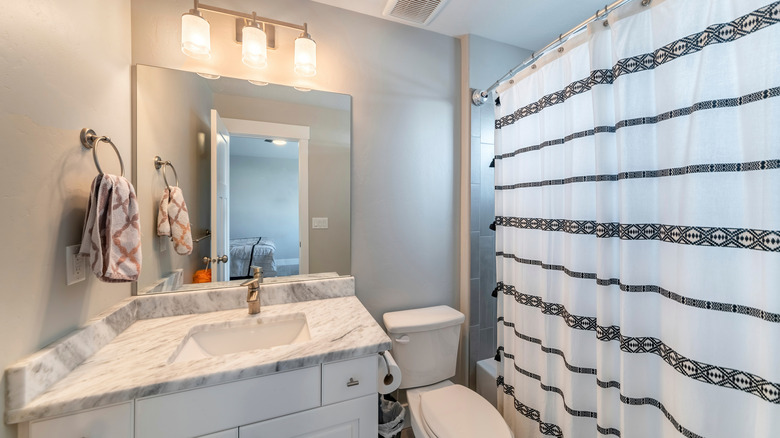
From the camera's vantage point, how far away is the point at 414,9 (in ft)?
4.87

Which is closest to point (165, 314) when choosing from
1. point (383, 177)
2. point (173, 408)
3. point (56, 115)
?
point (173, 408)

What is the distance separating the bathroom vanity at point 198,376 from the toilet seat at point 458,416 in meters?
0.36

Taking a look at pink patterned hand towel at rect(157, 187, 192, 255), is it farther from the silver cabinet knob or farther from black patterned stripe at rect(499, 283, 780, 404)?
black patterned stripe at rect(499, 283, 780, 404)

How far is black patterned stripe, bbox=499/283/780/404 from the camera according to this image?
643mm

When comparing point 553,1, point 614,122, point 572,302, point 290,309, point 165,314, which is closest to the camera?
point 614,122

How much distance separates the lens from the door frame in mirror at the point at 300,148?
1382mm

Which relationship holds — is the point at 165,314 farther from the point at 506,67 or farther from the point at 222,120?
the point at 506,67

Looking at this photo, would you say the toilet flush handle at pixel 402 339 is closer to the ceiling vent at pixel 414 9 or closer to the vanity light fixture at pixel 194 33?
the vanity light fixture at pixel 194 33

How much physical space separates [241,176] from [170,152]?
0.30 meters

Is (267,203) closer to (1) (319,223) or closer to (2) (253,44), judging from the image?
(1) (319,223)

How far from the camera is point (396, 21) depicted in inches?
63.1

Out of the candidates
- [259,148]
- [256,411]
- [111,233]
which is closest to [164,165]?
[259,148]

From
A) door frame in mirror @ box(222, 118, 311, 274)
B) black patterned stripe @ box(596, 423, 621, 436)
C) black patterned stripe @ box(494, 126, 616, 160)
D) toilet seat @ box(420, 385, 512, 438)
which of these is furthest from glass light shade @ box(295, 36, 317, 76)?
black patterned stripe @ box(596, 423, 621, 436)

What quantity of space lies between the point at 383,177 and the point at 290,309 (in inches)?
33.9
